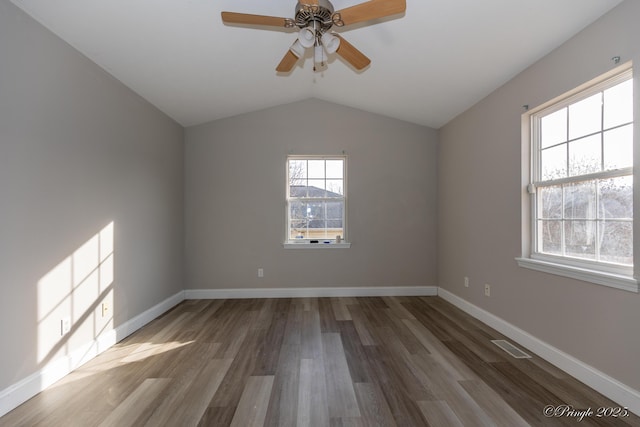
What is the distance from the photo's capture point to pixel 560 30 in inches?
84.5

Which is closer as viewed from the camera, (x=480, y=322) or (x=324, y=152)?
(x=480, y=322)

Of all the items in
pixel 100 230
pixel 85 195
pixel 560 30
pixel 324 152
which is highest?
pixel 560 30

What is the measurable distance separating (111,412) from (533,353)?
3.17m

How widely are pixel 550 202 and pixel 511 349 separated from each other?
1.33 m

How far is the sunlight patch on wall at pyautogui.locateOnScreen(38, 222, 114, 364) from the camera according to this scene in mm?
2098

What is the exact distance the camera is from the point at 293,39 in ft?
9.09

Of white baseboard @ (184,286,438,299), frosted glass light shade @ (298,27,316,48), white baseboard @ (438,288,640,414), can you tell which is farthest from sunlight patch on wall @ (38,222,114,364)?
white baseboard @ (438,288,640,414)

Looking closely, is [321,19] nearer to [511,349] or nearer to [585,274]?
[585,274]

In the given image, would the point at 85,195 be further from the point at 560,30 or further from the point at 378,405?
the point at 560,30

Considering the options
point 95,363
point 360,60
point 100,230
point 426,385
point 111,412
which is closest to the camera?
point 111,412

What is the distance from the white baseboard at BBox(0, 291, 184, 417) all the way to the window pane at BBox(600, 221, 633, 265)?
A: 3.99 metres

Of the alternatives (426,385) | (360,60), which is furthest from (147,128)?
(426,385)

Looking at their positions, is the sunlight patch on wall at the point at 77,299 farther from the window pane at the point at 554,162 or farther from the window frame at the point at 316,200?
the window pane at the point at 554,162

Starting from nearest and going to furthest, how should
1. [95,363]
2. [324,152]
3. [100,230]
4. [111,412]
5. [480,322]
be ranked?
[111,412]
[95,363]
[100,230]
[480,322]
[324,152]
